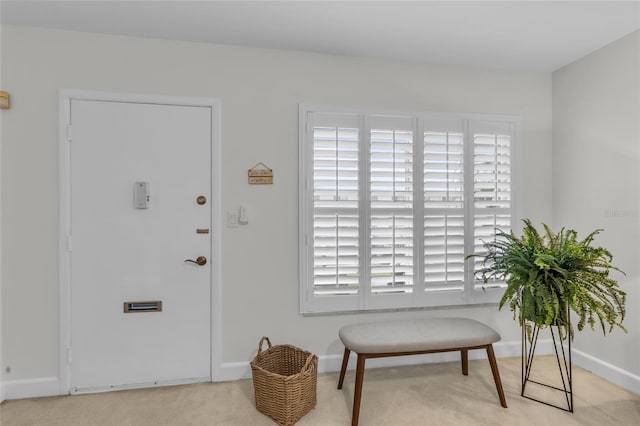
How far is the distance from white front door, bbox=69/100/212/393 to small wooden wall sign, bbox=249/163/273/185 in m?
0.30

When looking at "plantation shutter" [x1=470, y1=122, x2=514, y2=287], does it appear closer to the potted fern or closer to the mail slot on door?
the potted fern

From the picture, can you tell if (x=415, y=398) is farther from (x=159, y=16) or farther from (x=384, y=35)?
(x=159, y=16)

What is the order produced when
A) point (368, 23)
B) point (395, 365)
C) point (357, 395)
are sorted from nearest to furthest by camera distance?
point (357, 395) < point (368, 23) < point (395, 365)

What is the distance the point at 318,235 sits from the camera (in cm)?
277

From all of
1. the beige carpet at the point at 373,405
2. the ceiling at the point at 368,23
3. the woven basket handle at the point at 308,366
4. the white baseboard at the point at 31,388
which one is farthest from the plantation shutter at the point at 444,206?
the white baseboard at the point at 31,388

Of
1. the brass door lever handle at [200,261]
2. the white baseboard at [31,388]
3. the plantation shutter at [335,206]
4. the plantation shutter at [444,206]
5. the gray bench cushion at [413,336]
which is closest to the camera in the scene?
the gray bench cushion at [413,336]

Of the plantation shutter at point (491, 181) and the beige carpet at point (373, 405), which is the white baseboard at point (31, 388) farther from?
the plantation shutter at point (491, 181)

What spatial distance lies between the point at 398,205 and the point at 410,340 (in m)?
1.04

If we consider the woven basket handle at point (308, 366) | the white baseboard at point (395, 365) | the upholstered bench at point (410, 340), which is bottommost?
the white baseboard at point (395, 365)

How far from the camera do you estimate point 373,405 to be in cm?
234

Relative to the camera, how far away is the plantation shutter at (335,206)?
2.77m

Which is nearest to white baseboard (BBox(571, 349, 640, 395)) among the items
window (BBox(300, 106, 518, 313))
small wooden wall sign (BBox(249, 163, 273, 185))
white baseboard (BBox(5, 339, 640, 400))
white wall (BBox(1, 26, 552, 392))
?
white baseboard (BBox(5, 339, 640, 400))

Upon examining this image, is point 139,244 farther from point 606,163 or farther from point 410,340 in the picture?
point 606,163

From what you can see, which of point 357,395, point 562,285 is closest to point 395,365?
point 357,395
